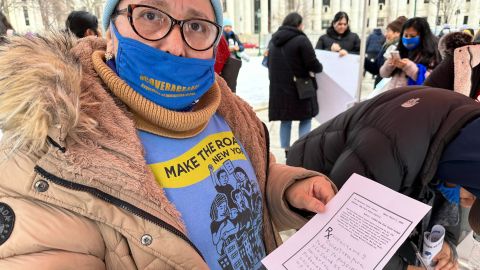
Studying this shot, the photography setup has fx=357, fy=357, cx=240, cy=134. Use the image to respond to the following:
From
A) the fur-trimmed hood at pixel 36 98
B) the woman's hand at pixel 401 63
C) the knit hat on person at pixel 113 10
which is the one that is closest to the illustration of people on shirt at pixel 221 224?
the fur-trimmed hood at pixel 36 98

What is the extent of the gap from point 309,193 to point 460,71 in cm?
179

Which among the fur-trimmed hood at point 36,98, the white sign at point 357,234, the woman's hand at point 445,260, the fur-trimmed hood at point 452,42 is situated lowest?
the woman's hand at point 445,260

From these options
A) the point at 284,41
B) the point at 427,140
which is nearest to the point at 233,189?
the point at 427,140

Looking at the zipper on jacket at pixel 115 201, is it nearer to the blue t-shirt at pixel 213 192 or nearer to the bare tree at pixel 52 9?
the blue t-shirt at pixel 213 192

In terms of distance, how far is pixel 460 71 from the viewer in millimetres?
2303

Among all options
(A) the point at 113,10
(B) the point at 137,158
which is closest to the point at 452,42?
(A) the point at 113,10

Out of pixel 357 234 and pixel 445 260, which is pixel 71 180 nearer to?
pixel 357 234

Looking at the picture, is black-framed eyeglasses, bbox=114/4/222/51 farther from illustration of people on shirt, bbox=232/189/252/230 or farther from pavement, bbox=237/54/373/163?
pavement, bbox=237/54/373/163

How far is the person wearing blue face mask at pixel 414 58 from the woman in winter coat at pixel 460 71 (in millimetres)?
799

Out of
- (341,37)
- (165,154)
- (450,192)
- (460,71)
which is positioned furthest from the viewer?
(341,37)

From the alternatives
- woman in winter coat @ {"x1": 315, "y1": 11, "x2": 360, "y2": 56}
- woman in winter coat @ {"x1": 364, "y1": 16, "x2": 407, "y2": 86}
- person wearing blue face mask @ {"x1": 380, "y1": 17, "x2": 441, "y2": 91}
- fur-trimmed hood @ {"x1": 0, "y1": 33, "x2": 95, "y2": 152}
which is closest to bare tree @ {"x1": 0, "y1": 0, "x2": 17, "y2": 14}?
woman in winter coat @ {"x1": 315, "y1": 11, "x2": 360, "y2": 56}

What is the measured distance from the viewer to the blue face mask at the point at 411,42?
3543 mm

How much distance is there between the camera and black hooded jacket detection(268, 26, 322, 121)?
3.94 m

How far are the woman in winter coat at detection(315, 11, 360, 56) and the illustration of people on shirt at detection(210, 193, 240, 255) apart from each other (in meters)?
Answer: 4.47
